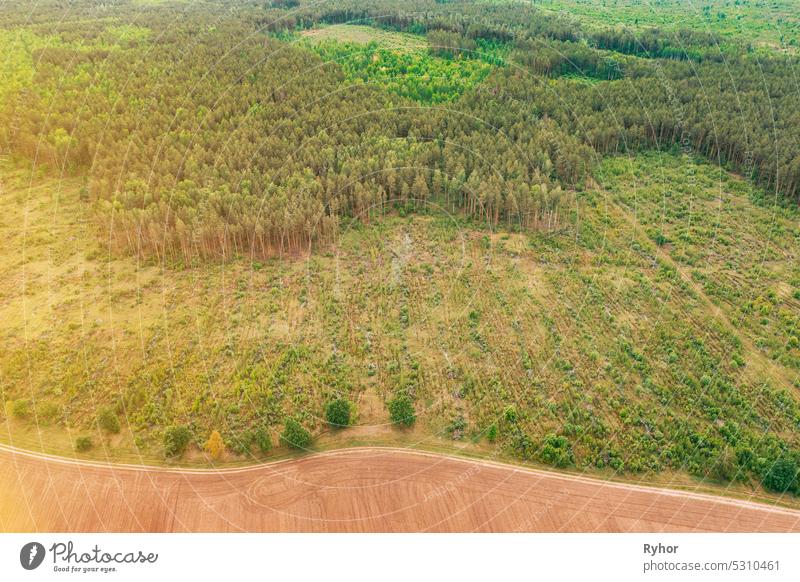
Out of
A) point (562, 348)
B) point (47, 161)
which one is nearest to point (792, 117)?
point (562, 348)

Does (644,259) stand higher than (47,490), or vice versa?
(644,259)

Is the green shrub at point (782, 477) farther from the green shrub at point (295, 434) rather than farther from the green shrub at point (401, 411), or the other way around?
the green shrub at point (295, 434)

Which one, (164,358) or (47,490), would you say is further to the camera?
(164,358)

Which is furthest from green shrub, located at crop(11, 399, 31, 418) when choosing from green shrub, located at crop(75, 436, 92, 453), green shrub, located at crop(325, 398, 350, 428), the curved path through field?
green shrub, located at crop(325, 398, 350, 428)

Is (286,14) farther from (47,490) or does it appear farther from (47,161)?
(47,490)

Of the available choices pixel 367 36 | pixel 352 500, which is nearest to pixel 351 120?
pixel 367 36
